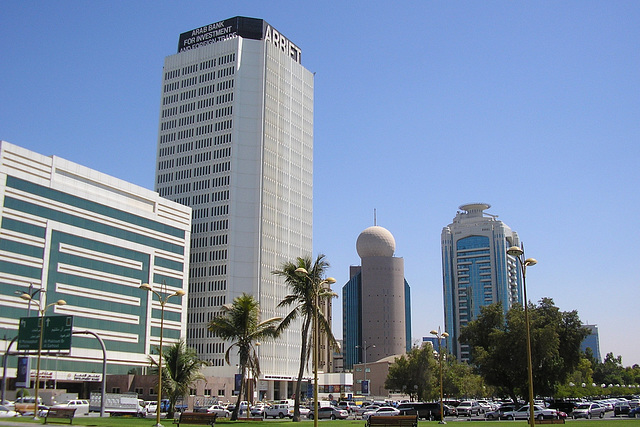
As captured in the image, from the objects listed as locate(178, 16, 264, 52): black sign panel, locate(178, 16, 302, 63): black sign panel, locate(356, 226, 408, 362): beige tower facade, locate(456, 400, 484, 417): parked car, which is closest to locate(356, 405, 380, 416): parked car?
locate(456, 400, 484, 417): parked car

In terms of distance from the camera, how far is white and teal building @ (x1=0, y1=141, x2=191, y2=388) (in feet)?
261

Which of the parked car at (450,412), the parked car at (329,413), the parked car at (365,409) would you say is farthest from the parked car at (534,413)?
the parked car at (365,409)

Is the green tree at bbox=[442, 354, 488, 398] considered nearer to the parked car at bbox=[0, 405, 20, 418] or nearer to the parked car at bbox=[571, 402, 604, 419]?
the parked car at bbox=[571, 402, 604, 419]

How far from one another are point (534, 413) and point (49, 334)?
43.0 meters

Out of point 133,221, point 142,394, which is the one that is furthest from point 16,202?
point 142,394

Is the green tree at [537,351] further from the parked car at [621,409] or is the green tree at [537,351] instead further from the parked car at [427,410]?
the parked car at [427,410]

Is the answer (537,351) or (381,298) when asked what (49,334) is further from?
(381,298)

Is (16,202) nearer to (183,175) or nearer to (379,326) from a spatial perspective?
(183,175)

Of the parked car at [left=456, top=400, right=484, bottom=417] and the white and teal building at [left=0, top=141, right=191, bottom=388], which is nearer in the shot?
the parked car at [left=456, top=400, right=484, bottom=417]

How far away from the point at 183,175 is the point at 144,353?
43333mm

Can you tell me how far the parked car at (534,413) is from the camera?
52688 millimetres

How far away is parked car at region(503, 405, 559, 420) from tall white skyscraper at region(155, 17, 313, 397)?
6424 centimetres

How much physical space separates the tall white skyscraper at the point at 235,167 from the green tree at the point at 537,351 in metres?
57.0

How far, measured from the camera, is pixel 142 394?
8850 centimetres
